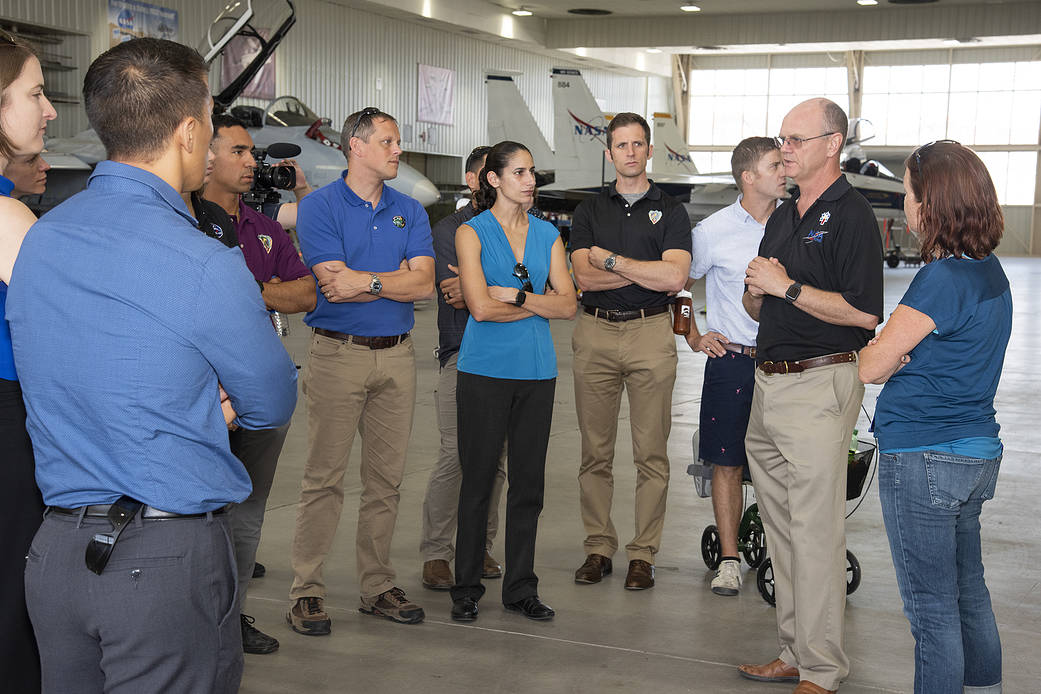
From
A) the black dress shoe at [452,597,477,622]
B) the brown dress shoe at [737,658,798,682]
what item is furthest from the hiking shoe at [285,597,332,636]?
the brown dress shoe at [737,658,798,682]

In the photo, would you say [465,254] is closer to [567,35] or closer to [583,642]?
[583,642]

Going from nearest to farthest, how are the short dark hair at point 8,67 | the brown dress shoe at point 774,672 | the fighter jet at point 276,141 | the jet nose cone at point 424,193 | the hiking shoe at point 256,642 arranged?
the short dark hair at point 8,67, the brown dress shoe at point 774,672, the hiking shoe at point 256,642, the fighter jet at point 276,141, the jet nose cone at point 424,193

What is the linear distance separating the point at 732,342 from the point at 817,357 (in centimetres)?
104

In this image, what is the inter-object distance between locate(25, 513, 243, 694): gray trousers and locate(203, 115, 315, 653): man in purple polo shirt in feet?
5.55

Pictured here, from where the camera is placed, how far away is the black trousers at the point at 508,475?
3.99 m

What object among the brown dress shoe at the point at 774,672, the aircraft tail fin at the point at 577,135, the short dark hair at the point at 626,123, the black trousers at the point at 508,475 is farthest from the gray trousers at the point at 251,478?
the aircraft tail fin at the point at 577,135

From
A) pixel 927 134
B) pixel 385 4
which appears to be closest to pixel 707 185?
pixel 385 4

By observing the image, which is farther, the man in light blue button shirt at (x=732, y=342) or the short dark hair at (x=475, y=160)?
the short dark hair at (x=475, y=160)

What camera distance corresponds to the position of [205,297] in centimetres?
169

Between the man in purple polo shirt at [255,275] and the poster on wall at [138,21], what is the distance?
18662 millimetres

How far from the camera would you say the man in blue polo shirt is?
3912 mm

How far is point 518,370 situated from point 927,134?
124 feet

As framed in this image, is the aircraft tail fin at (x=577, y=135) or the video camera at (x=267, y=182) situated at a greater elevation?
the aircraft tail fin at (x=577, y=135)

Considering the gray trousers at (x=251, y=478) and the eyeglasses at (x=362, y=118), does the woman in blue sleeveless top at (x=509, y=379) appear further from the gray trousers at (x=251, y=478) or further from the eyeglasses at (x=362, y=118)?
the gray trousers at (x=251, y=478)
